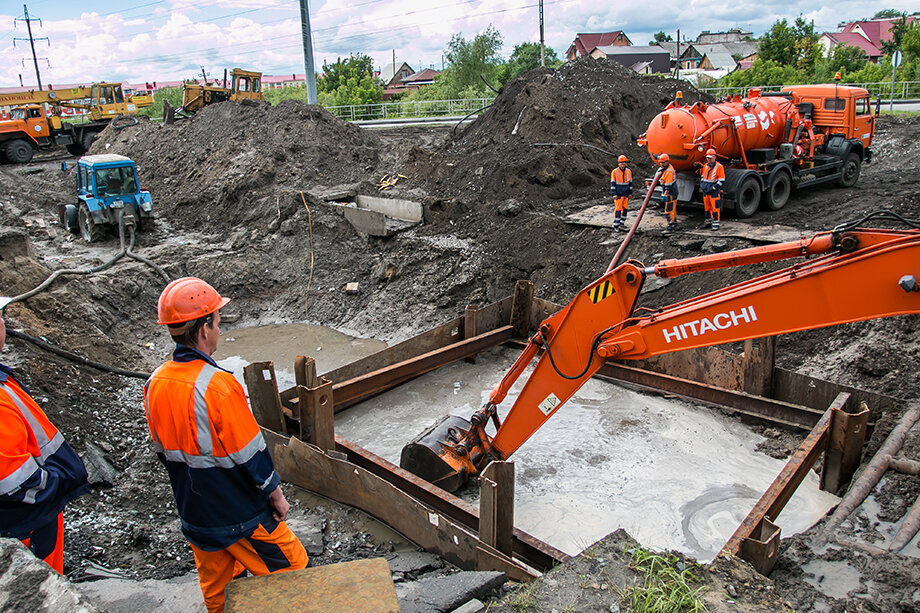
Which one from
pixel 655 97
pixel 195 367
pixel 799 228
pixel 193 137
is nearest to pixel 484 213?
pixel 799 228

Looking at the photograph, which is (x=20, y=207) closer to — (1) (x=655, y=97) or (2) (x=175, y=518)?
(2) (x=175, y=518)

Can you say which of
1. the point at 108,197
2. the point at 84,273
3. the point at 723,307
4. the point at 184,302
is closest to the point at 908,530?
the point at 723,307

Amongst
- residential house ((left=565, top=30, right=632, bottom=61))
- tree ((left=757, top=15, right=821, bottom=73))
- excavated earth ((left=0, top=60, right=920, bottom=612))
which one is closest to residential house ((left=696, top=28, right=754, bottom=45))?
residential house ((left=565, top=30, right=632, bottom=61))

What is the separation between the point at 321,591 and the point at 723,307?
2882 mm

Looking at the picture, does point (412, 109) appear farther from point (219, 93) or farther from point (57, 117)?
point (57, 117)

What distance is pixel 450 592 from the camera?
3555mm

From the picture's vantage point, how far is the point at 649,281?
1013 centimetres

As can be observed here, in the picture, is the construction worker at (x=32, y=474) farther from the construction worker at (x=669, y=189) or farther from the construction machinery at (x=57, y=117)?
the construction machinery at (x=57, y=117)

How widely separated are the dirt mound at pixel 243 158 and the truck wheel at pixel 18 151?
6183 millimetres

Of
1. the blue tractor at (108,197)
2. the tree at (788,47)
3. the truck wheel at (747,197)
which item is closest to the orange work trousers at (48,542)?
the truck wheel at (747,197)

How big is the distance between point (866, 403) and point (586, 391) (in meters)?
2.92

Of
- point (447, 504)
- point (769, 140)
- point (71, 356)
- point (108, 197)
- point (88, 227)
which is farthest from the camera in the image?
point (88, 227)

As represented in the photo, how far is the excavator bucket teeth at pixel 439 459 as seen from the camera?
5.80m

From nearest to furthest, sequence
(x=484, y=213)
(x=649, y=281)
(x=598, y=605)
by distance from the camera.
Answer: (x=598, y=605) → (x=649, y=281) → (x=484, y=213)
